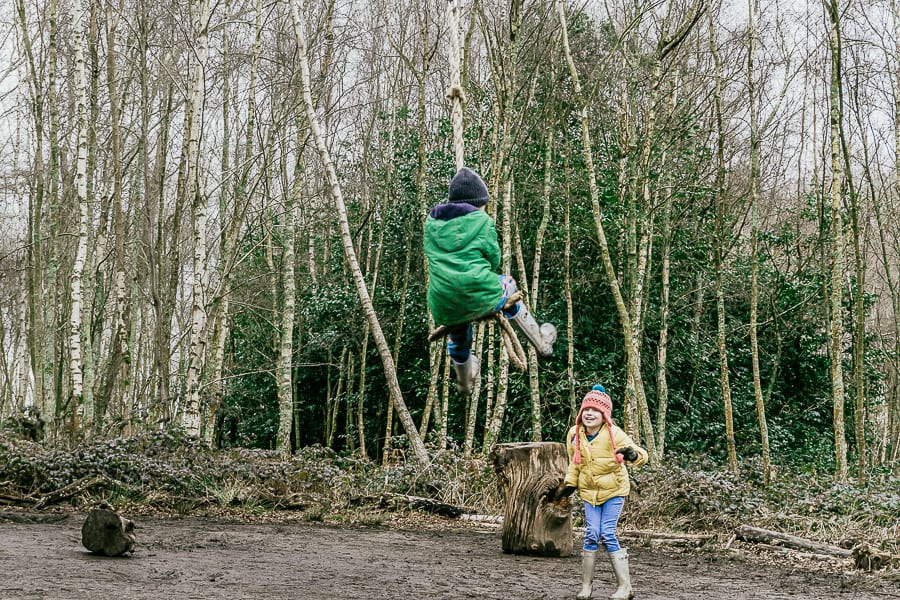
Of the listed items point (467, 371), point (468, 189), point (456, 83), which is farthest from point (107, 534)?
point (456, 83)

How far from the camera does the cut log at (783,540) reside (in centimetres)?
852

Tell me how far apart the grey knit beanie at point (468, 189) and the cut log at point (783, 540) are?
229 inches

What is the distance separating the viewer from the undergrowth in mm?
9992

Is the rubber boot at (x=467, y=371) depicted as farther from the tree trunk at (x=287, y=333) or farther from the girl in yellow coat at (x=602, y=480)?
the tree trunk at (x=287, y=333)

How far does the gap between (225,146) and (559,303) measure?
300 inches

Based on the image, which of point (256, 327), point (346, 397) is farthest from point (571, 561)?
point (256, 327)

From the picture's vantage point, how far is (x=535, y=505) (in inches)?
321

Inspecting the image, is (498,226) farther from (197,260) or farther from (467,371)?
(467,371)

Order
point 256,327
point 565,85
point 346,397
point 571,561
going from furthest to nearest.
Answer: point 256,327
point 346,397
point 565,85
point 571,561

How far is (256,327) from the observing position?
2078 centimetres

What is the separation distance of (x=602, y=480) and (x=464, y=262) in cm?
202

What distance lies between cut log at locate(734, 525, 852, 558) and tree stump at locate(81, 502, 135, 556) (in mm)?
6295

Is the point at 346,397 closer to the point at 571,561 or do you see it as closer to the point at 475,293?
the point at 571,561

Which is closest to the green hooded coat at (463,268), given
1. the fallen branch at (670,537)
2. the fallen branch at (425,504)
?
the fallen branch at (670,537)
